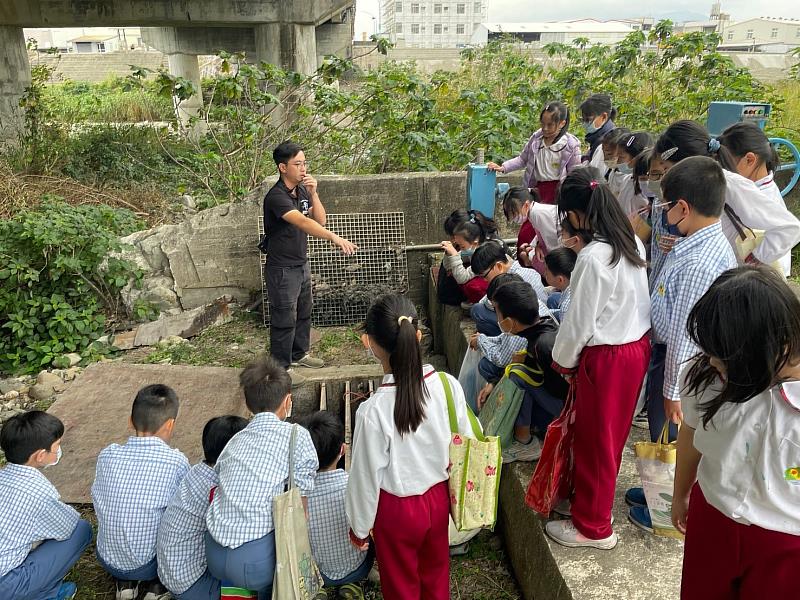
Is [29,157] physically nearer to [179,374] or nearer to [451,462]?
[179,374]

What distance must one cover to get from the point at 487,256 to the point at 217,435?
1.99 m

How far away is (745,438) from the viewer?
1547mm

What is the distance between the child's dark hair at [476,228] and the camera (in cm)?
468

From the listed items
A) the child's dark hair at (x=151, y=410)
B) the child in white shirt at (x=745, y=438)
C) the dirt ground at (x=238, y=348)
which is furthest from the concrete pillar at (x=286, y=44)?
the child in white shirt at (x=745, y=438)

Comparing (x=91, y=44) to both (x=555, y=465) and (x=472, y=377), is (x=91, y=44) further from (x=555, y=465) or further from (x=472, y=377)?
(x=555, y=465)

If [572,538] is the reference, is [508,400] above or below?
above

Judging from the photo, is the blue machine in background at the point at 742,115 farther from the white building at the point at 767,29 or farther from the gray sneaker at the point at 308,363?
the white building at the point at 767,29

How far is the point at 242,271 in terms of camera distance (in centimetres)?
631

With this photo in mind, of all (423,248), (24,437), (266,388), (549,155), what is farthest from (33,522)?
(549,155)

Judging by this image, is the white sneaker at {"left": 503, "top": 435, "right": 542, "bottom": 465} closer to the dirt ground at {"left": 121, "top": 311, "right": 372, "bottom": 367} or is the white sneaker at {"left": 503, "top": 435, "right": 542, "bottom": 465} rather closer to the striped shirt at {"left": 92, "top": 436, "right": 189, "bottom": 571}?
the striped shirt at {"left": 92, "top": 436, "right": 189, "bottom": 571}

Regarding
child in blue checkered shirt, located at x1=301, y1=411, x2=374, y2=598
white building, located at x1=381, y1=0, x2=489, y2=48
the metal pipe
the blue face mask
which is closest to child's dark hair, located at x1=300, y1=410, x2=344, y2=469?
child in blue checkered shirt, located at x1=301, y1=411, x2=374, y2=598

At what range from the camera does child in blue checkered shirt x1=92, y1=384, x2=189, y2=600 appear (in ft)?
9.33

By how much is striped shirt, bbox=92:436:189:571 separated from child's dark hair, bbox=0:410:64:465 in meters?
0.28

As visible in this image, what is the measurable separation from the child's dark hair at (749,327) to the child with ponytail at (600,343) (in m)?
0.88
